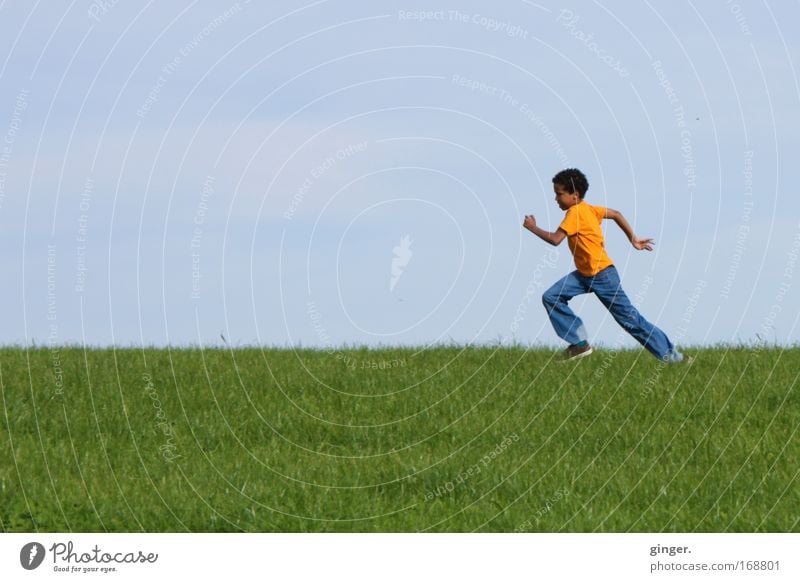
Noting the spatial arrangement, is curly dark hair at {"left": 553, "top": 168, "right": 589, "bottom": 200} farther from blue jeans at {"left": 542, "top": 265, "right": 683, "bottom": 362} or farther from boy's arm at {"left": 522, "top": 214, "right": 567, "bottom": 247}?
blue jeans at {"left": 542, "top": 265, "right": 683, "bottom": 362}

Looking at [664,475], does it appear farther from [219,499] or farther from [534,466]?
[219,499]

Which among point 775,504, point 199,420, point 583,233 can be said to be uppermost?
point 583,233

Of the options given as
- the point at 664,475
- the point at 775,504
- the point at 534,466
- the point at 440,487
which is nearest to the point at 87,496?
the point at 440,487

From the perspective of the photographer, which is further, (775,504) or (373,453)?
(373,453)

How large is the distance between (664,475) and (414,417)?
266cm

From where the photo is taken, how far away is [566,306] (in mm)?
14312

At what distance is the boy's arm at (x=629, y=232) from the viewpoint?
14.2m

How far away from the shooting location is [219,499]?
10.3 meters

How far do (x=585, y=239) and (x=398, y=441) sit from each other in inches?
135
